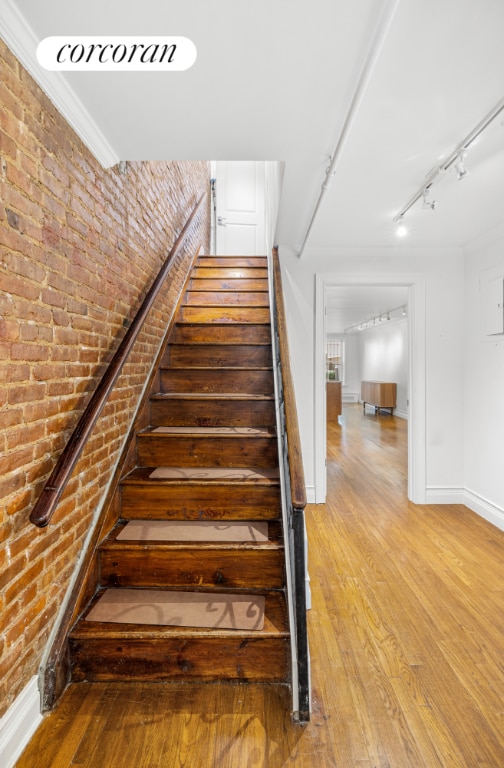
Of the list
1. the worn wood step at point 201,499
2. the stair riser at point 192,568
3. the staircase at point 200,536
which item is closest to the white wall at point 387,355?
the staircase at point 200,536

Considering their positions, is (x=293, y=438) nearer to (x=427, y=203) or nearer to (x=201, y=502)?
(x=201, y=502)

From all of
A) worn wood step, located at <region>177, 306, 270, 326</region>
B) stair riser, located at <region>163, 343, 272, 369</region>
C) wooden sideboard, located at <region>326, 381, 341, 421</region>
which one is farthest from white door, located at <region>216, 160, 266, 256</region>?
wooden sideboard, located at <region>326, 381, 341, 421</region>

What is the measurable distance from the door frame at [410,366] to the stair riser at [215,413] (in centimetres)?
103

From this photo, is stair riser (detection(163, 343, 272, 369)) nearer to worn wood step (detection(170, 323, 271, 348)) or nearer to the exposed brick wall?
worn wood step (detection(170, 323, 271, 348))

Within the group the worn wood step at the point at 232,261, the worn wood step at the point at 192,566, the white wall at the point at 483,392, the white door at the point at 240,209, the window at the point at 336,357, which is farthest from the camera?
the window at the point at 336,357

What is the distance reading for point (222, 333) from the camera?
138 inches

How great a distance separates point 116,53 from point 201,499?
1.99m

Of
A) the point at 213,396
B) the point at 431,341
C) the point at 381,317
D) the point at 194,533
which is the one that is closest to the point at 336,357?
the point at 381,317

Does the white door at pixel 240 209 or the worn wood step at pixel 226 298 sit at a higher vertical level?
the white door at pixel 240 209

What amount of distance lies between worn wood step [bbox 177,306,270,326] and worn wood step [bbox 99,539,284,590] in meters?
2.29

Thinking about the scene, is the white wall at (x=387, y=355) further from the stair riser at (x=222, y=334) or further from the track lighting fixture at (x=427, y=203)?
the track lighting fixture at (x=427, y=203)

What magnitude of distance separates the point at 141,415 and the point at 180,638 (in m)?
1.36

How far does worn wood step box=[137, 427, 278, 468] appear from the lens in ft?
8.22

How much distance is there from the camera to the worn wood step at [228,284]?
14.0 ft
